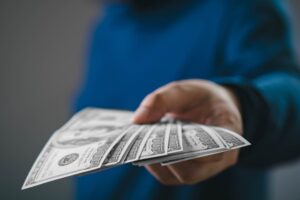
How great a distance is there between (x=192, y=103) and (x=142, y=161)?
148 mm

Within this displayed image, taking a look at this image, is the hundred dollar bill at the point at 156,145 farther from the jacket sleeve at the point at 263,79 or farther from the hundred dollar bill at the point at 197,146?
the jacket sleeve at the point at 263,79

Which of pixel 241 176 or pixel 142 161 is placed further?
pixel 241 176

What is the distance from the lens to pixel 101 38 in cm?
100

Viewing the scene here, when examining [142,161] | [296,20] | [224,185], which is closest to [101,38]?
[224,185]

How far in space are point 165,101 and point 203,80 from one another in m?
0.09

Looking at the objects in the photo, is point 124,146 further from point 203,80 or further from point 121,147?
point 203,80

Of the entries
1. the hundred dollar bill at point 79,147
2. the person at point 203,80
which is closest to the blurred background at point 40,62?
the person at point 203,80

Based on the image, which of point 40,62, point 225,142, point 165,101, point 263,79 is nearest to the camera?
point 225,142

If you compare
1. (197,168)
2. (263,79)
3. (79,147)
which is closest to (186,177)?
(197,168)

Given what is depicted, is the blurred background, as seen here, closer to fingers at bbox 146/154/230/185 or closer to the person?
the person

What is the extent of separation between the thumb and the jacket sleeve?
7cm

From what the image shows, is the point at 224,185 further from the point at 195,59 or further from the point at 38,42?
the point at 38,42

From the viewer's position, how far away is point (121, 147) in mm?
352

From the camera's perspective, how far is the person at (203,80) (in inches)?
17.8
